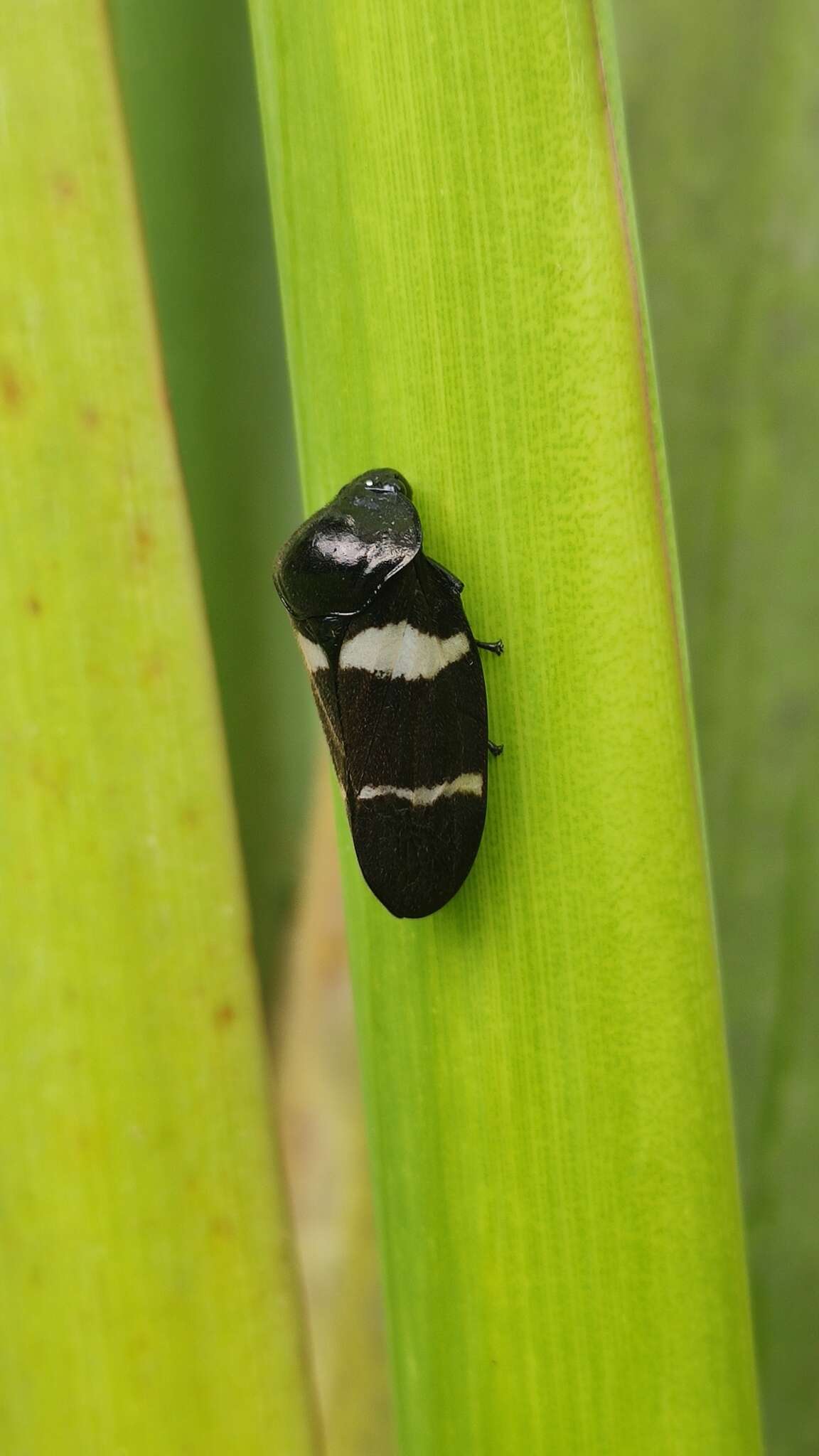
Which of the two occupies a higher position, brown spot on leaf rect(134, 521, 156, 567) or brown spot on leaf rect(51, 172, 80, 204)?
brown spot on leaf rect(51, 172, 80, 204)

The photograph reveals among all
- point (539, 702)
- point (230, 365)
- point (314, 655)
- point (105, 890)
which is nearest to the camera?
point (539, 702)

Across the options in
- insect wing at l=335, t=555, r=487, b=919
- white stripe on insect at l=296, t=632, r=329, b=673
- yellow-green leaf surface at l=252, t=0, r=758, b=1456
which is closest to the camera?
yellow-green leaf surface at l=252, t=0, r=758, b=1456

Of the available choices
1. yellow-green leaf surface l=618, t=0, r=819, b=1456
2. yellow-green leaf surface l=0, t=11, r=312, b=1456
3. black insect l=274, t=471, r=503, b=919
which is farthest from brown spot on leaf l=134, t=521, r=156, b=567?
yellow-green leaf surface l=618, t=0, r=819, b=1456

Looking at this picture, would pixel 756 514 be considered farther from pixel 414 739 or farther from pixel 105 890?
pixel 105 890

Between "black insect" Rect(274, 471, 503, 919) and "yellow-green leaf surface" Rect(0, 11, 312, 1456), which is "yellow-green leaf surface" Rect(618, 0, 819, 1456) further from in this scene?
"yellow-green leaf surface" Rect(0, 11, 312, 1456)

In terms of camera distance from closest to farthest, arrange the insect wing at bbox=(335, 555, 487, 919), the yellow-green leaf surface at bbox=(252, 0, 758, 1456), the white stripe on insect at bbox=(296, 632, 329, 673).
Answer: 1. the yellow-green leaf surface at bbox=(252, 0, 758, 1456)
2. the insect wing at bbox=(335, 555, 487, 919)
3. the white stripe on insect at bbox=(296, 632, 329, 673)

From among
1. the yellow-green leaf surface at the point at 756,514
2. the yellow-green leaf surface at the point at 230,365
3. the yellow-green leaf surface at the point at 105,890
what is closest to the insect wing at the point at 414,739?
the yellow-green leaf surface at the point at 105,890

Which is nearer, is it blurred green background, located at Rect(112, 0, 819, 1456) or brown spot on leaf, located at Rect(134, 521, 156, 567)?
brown spot on leaf, located at Rect(134, 521, 156, 567)

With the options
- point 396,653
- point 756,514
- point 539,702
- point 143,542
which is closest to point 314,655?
point 396,653
